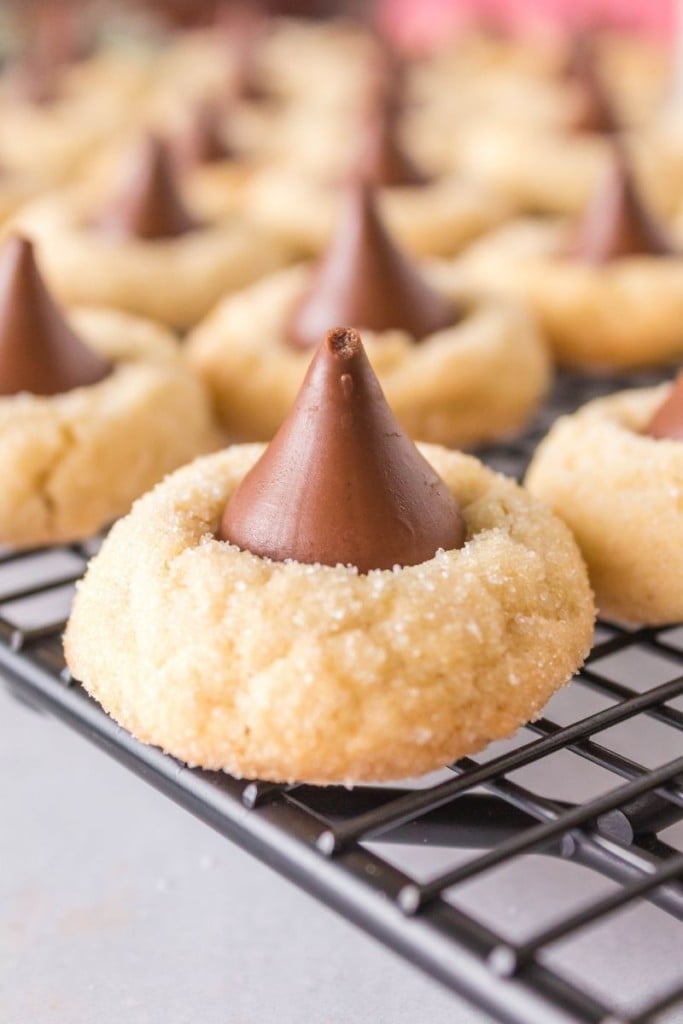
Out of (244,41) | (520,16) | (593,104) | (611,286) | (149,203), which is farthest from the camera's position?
(520,16)

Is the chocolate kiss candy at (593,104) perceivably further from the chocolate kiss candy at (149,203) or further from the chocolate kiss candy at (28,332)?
the chocolate kiss candy at (28,332)

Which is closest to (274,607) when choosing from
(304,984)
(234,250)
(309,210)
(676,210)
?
(304,984)

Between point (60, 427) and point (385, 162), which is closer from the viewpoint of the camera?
point (60, 427)

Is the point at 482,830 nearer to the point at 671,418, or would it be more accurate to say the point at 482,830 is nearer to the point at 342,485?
the point at 342,485

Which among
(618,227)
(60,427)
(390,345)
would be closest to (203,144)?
(618,227)

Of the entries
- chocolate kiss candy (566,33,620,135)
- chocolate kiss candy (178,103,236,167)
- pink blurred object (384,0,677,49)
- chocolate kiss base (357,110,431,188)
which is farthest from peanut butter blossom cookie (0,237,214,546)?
pink blurred object (384,0,677,49)

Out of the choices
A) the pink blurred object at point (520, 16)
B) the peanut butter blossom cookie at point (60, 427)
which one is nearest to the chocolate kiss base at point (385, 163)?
the peanut butter blossom cookie at point (60, 427)

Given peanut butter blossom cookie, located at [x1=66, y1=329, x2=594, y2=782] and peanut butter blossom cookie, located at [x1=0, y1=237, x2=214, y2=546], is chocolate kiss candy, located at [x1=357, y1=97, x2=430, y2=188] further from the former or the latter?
peanut butter blossom cookie, located at [x1=66, y1=329, x2=594, y2=782]

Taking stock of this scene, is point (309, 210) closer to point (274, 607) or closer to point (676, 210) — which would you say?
point (676, 210)
